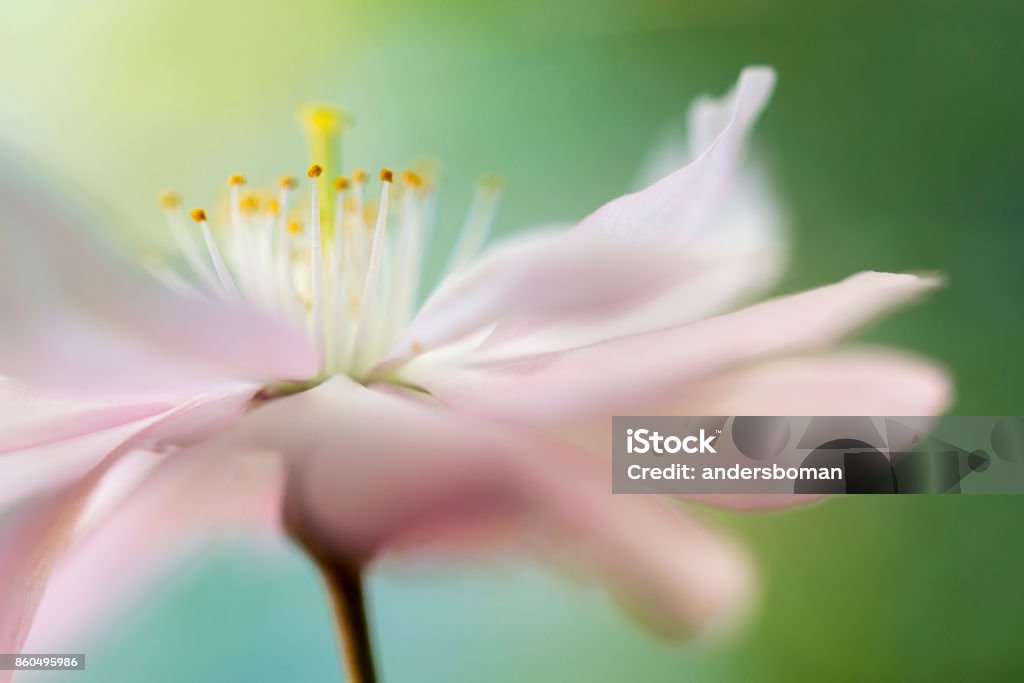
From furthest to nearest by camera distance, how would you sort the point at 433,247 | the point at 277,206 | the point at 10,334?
the point at 433,247 < the point at 277,206 < the point at 10,334

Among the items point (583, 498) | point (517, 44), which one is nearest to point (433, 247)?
point (517, 44)

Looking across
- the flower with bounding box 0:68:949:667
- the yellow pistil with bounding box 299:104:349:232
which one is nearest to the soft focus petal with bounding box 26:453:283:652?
the flower with bounding box 0:68:949:667

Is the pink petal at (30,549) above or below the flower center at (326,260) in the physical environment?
below

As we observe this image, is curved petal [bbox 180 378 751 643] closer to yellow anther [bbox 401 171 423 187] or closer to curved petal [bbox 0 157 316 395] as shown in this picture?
curved petal [bbox 0 157 316 395]

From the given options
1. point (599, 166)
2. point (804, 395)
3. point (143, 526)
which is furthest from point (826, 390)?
point (599, 166)

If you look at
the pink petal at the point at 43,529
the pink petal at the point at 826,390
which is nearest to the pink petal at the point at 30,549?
the pink petal at the point at 43,529

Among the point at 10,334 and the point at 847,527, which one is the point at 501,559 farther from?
the point at 847,527

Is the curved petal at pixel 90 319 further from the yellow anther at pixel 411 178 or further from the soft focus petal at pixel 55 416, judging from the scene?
the yellow anther at pixel 411 178
